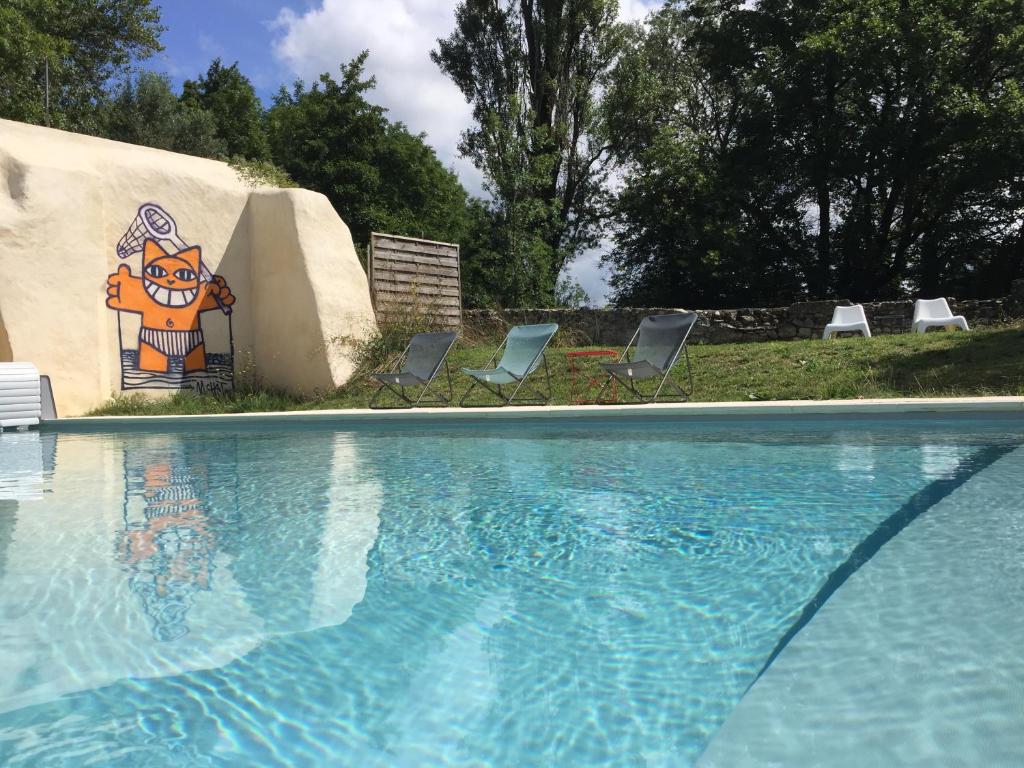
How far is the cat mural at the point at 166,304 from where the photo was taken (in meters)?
9.27

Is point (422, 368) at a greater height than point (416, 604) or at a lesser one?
greater

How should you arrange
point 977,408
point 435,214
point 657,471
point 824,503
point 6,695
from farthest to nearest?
point 435,214
point 977,408
point 657,471
point 824,503
point 6,695

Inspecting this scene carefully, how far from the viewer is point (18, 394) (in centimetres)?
755

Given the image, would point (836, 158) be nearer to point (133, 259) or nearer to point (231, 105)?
point (133, 259)

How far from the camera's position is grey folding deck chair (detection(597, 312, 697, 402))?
695 cm

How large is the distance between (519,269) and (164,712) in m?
14.5

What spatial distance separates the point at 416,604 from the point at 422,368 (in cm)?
639

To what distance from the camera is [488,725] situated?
138 cm

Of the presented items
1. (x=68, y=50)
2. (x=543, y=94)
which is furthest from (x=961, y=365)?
(x=68, y=50)

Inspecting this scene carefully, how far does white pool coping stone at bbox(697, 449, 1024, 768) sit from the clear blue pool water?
0.10 m

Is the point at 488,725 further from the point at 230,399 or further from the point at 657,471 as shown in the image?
the point at 230,399

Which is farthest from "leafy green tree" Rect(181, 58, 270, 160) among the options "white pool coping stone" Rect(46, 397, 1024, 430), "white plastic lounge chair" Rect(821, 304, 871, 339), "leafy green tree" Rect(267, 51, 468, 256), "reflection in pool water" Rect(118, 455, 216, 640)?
"reflection in pool water" Rect(118, 455, 216, 640)

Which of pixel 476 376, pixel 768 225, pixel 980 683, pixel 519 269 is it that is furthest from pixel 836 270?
pixel 980 683

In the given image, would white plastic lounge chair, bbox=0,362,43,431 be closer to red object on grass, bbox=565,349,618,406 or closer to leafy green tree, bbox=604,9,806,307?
red object on grass, bbox=565,349,618,406
